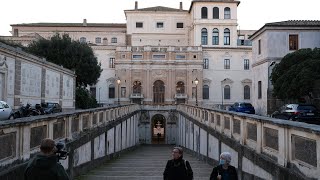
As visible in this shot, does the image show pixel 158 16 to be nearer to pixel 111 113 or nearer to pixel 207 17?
pixel 207 17

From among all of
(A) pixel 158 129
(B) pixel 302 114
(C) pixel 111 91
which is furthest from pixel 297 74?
(C) pixel 111 91

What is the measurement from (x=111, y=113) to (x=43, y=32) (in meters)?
68.6

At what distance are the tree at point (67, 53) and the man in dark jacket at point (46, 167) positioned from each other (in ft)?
173

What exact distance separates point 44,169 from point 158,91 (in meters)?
75.2

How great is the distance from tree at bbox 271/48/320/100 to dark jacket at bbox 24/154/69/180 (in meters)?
32.7

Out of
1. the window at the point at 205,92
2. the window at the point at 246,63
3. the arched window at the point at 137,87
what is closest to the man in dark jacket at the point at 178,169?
the arched window at the point at 137,87

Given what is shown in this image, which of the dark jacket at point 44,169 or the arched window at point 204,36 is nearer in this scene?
the dark jacket at point 44,169

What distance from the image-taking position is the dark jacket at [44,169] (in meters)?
4.97

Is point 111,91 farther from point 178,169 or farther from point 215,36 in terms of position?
point 178,169

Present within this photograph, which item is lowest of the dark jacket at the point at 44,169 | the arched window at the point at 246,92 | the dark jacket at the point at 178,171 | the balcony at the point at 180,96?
the dark jacket at the point at 178,171

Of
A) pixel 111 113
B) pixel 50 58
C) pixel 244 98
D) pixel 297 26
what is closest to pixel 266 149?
pixel 111 113

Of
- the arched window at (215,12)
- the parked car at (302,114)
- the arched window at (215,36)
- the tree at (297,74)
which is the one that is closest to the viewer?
the parked car at (302,114)

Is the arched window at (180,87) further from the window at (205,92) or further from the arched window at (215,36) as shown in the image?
the arched window at (215,36)

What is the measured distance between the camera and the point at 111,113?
27578 millimetres
